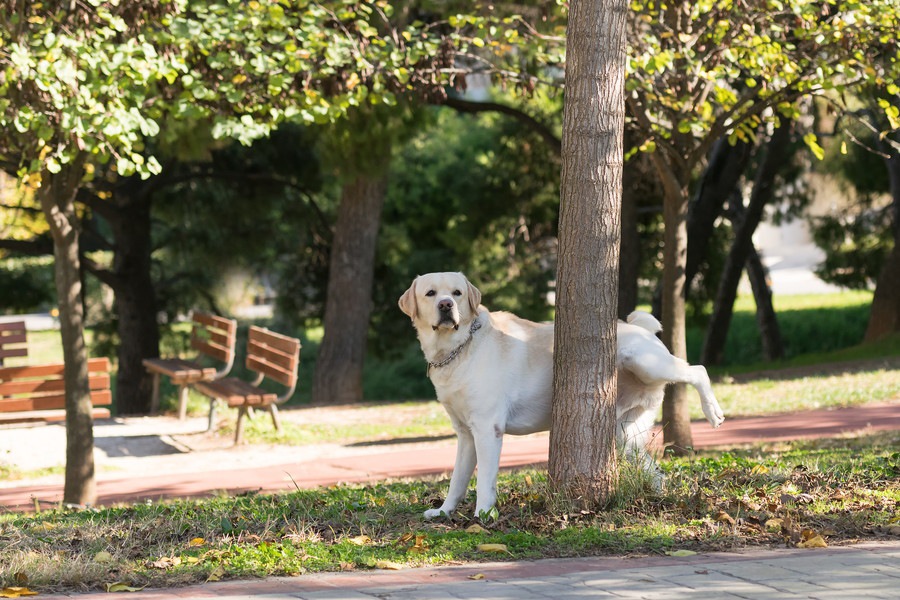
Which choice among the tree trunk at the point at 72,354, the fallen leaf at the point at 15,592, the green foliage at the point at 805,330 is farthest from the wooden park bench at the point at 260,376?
the green foliage at the point at 805,330

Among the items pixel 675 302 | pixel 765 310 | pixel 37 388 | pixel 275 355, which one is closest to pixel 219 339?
pixel 275 355

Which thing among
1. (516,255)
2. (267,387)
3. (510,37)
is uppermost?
(510,37)

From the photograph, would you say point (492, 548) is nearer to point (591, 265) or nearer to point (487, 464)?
point (487, 464)

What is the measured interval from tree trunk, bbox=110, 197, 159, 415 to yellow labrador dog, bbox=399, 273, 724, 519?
12.0m

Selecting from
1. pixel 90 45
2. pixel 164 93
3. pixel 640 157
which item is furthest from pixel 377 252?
pixel 90 45

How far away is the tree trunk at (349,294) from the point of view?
1698 centimetres

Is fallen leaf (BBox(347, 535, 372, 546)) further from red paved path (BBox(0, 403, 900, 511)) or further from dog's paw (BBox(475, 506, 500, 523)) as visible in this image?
red paved path (BBox(0, 403, 900, 511))

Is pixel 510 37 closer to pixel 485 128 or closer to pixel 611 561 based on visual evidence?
pixel 611 561

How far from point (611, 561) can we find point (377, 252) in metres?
16.1

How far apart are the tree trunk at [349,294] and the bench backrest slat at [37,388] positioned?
15.7 ft

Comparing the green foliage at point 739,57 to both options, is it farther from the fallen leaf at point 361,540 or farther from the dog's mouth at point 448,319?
the fallen leaf at point 361,540

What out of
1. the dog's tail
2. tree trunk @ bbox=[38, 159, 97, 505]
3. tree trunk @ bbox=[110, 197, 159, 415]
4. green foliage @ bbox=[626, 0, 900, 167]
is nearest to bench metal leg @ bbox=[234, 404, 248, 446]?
tree trunk @ bbox=[38, 159, 97, 505]

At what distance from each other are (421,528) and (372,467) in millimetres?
4326

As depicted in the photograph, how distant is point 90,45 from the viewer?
8.55m
